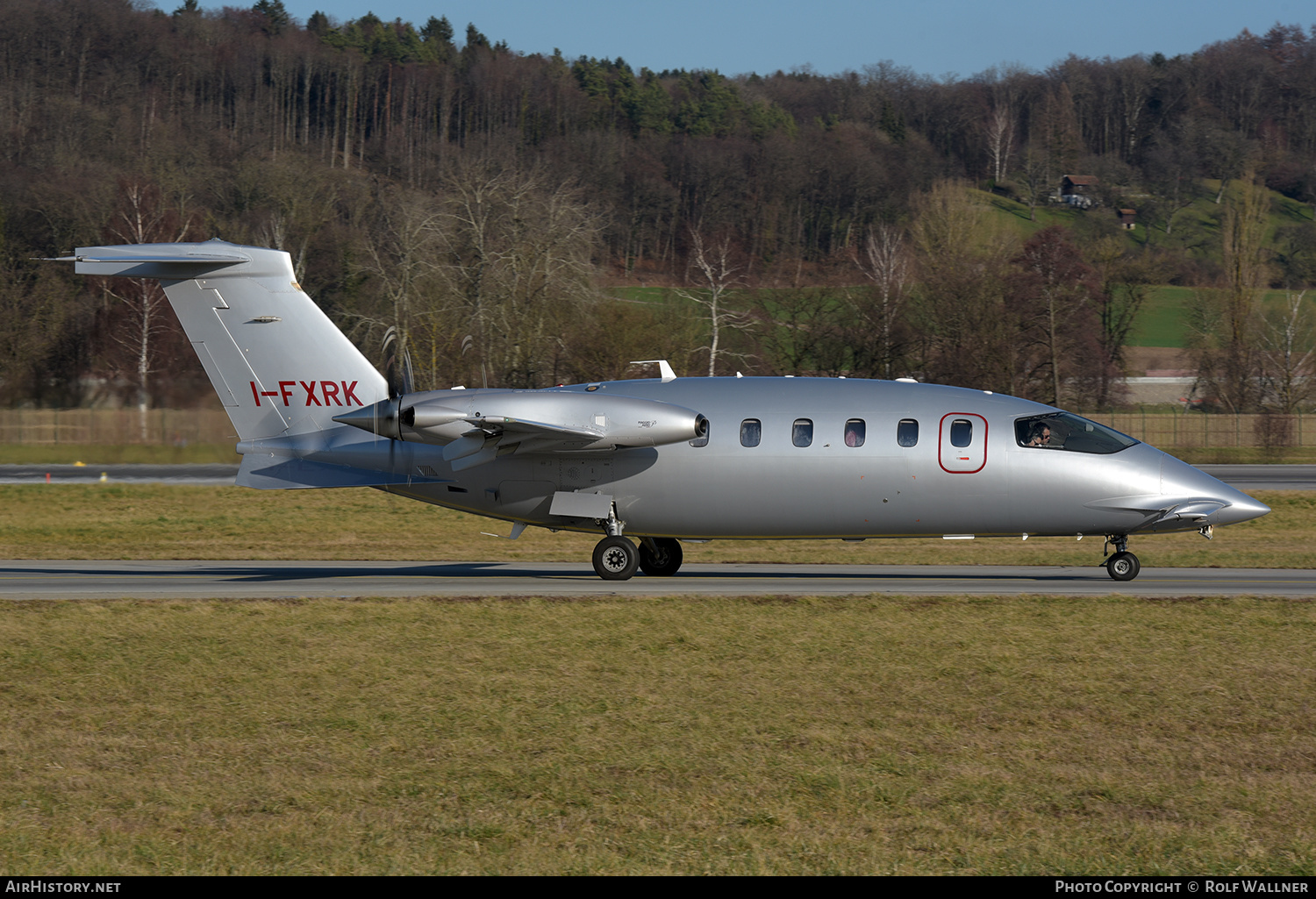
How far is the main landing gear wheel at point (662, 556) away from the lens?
26.0m

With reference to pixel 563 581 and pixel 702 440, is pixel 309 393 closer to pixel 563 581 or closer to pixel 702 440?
pixel 563 581

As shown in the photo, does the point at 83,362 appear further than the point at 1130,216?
No

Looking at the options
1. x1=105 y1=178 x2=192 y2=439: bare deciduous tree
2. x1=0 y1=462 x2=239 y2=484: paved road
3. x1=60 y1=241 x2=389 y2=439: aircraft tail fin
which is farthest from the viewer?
x1=0 y1=462 x2=239 y2=484: paved road

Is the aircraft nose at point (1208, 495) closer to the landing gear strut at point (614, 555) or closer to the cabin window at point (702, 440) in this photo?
the cabin window at point (702, 440)

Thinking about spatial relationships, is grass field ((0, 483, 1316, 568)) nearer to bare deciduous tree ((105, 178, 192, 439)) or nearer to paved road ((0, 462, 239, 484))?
bare deciduous tree ((105, 178, 192, 439))

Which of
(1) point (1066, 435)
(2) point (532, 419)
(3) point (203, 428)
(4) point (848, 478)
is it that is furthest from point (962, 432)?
(3) point (203, 428)

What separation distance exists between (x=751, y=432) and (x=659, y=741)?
1260cm

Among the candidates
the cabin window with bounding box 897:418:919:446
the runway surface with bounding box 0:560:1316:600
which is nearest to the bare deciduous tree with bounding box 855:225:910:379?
the runway surface with bounding box 0:560:1316:600

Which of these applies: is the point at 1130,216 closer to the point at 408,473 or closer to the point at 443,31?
the point at 443,31

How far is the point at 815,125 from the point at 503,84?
44982 millimetres

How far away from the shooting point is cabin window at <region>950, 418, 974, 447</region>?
23.5 metres

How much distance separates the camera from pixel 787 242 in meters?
144

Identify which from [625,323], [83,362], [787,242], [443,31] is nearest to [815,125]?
[787,242]

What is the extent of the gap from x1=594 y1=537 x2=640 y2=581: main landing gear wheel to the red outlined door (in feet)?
20.7
